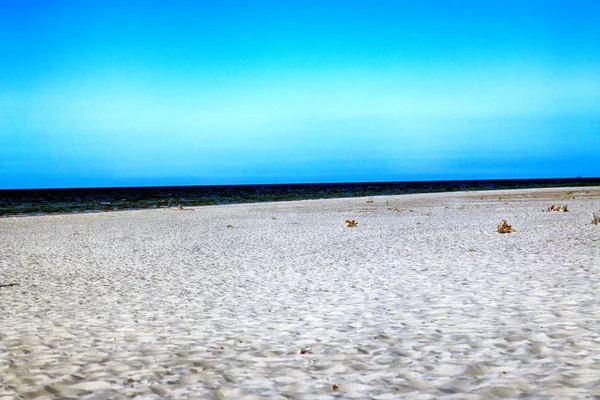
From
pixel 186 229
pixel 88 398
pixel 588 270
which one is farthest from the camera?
pixel 186 229

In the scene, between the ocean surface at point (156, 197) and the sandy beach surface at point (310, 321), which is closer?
the sandy beach surface at point (310, 321)

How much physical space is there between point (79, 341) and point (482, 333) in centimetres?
479

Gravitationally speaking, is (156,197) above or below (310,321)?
above

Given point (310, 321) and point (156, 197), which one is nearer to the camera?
point (310, 321)

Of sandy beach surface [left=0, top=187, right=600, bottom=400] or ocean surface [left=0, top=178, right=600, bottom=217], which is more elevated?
ocean surface [left=0, top=178, right=600, bottom=217]

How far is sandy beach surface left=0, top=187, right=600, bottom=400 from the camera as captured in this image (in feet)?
16.7

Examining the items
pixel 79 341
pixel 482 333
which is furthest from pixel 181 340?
pixel 482 333

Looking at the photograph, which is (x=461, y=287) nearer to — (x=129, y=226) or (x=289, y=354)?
(x=289, y=354)

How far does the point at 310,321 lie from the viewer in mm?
7520

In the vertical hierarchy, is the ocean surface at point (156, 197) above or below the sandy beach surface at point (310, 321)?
above

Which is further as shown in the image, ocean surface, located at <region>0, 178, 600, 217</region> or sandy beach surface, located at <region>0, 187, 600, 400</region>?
ocean surface, located at <region>0, 178, 600, 217</region>

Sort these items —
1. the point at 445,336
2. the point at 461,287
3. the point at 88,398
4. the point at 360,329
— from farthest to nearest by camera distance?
the point at 461,287 < the point at 360,329 < the point at 445,336 < the point at 88,398

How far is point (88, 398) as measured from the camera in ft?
16.0

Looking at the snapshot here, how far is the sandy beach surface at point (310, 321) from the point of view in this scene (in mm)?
5102
